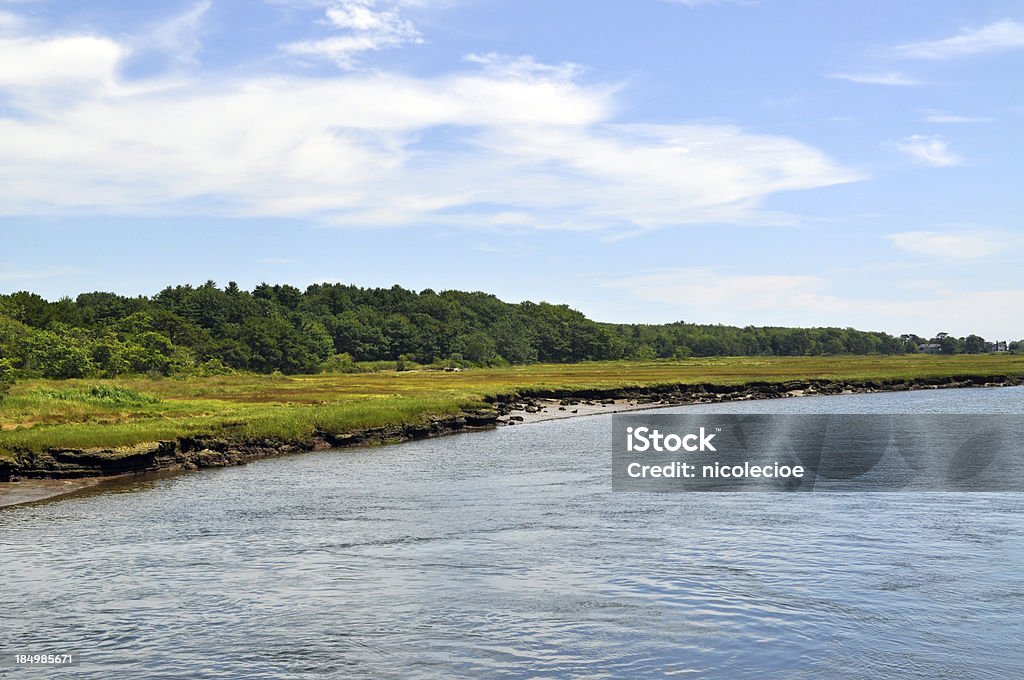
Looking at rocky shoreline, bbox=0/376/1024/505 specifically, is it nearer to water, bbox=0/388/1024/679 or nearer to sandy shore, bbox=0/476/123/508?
sandy shore, bbox=0/476/123/508

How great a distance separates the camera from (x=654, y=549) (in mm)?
33250

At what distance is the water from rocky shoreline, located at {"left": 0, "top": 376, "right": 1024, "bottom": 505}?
6.19 m

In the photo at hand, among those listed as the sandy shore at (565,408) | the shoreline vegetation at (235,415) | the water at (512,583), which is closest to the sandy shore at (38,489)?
the shoreline vegetation at (235,415)

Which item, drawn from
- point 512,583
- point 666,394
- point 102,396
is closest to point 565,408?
point 666,394

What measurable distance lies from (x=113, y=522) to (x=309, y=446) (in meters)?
27.3

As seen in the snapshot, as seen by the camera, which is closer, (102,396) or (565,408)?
(102,396)

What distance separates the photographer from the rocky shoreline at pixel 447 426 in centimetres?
4976

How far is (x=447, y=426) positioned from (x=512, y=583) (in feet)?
175

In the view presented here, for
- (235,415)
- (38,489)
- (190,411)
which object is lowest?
(38,489)

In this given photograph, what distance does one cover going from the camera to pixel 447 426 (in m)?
81.7

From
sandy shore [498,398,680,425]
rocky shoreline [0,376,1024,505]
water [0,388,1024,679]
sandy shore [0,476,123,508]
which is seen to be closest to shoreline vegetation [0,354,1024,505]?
rocky shoreline [0,376,1024,505]

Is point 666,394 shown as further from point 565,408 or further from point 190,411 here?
point 190,411

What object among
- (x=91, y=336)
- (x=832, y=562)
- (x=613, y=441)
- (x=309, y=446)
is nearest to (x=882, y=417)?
(x=613, y=441)

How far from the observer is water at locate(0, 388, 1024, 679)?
873 inches
